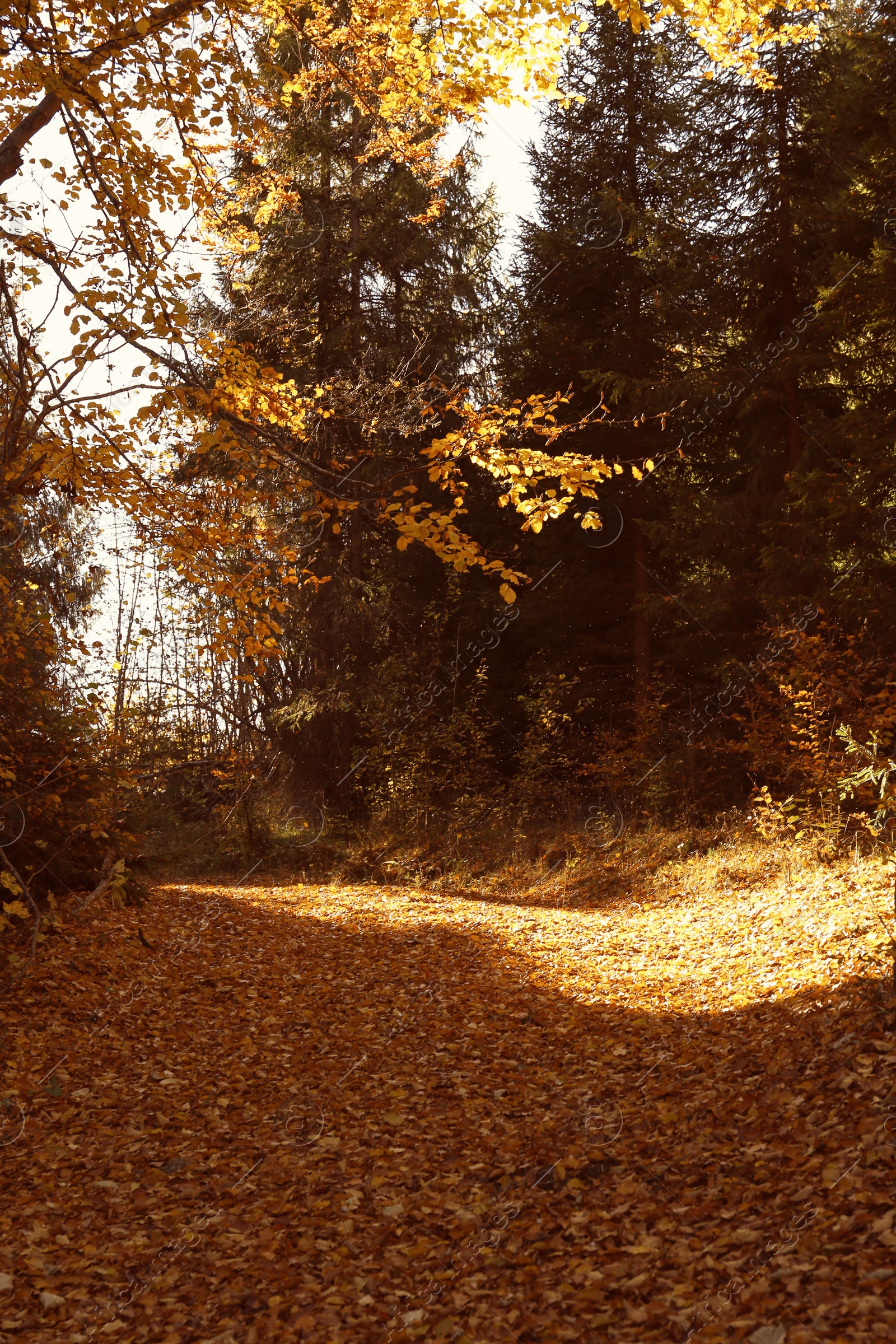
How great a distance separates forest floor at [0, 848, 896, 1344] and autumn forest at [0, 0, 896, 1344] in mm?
29

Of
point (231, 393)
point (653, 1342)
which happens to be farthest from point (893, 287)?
point (653, 1342)

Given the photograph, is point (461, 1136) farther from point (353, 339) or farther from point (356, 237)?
point (356, 237)

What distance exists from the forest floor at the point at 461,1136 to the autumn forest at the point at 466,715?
0.03 meters

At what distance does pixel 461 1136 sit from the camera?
16.0ft

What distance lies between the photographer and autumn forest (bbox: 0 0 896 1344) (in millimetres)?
3945

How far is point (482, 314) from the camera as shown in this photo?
1592 cm

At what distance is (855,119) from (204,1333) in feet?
38.6

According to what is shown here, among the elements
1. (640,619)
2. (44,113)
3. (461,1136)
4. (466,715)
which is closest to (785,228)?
(640,619)

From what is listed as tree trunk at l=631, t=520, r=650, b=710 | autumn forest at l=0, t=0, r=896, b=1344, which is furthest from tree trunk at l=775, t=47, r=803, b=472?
tree trunk at l=631, t=520, r=650, b=710

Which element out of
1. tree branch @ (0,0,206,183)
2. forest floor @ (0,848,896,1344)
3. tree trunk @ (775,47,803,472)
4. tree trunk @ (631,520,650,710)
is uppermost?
tree trunk @ (775,47,803,472)

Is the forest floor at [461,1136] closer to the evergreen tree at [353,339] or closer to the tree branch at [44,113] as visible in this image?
the tree branch at [44,113]

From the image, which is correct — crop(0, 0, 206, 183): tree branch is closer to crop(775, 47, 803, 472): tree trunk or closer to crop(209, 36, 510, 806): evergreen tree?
crop(209, 36, 510, 806): evergreen tree

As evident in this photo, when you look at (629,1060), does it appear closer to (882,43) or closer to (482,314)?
(882,43)

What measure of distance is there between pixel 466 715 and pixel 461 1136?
10100mm
